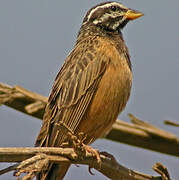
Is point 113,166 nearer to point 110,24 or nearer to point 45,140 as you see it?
point 45,140

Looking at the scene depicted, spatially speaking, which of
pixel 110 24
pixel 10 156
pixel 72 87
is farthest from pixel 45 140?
pixel 110 24

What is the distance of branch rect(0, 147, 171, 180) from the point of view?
3.45 meters

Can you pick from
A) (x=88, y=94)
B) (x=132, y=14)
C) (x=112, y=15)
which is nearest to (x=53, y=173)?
(x=88, y=94)

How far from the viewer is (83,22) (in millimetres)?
6426

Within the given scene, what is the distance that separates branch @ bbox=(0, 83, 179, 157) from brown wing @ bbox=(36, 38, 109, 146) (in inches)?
15.4

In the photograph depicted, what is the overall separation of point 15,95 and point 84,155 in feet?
5.79

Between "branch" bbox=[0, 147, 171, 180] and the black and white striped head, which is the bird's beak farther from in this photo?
"branch" bbox=[0, 147, 171, 180]

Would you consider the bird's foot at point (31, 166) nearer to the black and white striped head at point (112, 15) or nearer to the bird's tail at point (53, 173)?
the bird's tail at point (53, 173)

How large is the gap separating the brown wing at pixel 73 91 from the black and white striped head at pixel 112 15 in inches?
28.1

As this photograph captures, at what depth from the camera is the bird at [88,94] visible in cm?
492

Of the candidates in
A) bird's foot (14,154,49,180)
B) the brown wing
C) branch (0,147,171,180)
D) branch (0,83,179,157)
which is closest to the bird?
the brown wing

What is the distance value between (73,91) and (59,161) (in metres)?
1.49

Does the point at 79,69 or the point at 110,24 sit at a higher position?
the point at 110,24

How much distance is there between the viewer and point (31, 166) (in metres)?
3.49
